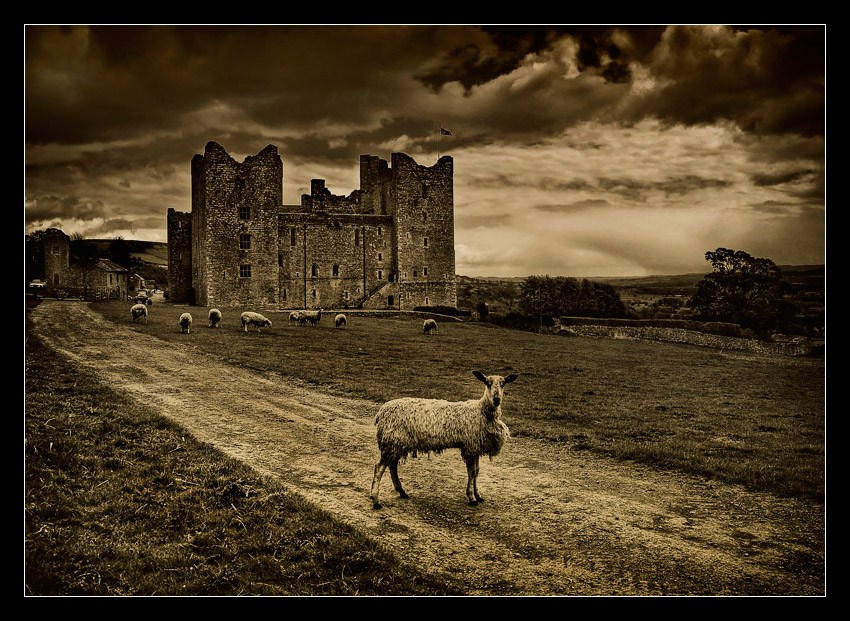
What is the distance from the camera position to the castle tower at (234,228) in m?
35.0

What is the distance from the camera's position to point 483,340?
1459 cm

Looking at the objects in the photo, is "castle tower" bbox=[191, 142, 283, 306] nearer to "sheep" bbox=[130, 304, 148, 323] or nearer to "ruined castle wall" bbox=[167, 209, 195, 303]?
"ruined castle wall" bbox=[167, 209, 195, 303]

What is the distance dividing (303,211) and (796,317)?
3872cm

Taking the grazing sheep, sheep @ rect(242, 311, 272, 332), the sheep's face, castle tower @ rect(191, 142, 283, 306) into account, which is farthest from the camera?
castle tower @ rect(191, 142, 283, 306)

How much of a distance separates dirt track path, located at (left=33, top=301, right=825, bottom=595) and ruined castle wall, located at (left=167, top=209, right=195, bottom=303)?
28841 mm

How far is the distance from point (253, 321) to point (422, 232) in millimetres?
25525

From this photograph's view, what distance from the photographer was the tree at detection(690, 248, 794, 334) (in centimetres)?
939

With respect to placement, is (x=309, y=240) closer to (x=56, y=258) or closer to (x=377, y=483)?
(x=56, y=258)

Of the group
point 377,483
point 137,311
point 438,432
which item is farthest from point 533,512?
point 137,311

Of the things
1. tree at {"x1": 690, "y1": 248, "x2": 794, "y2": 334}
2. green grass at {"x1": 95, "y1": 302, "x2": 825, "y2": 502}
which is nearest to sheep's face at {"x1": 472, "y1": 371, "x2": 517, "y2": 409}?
green grass at {"x1": 95, "y1": 302, "x2": 825, "y2": 502}

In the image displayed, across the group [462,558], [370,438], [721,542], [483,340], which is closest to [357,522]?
[462,558]

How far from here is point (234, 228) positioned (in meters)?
35.9

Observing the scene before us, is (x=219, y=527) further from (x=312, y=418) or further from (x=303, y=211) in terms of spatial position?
(x=303, y=211)
